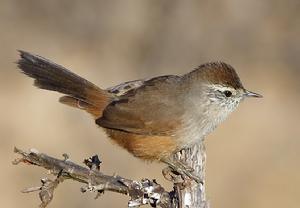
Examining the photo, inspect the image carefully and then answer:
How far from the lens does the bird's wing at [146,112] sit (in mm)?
6840

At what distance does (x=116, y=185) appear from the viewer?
5477 millimetres

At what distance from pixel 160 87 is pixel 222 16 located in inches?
259

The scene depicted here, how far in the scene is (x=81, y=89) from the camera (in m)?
7.01

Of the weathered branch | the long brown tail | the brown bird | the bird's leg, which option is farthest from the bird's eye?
the weathered branch

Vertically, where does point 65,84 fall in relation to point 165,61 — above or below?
below

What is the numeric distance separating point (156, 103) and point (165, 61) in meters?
6.05

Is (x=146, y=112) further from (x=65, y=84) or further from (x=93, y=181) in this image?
(x=93, y=181)

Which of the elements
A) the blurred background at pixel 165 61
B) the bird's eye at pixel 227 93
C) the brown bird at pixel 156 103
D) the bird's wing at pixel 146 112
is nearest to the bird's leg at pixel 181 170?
the brown bird at pixel 156 103

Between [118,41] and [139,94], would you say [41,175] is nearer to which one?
[118,41]

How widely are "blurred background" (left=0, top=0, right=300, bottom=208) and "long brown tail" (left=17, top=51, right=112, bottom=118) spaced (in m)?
4.72

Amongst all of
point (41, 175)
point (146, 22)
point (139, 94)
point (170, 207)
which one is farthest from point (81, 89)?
point (146, 22)

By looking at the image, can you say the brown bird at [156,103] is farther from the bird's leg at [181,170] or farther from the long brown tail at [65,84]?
the bird's leg at [181,170]

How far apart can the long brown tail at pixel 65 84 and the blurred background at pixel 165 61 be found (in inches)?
186

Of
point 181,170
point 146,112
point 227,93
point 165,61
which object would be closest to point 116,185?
point 181,170
